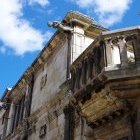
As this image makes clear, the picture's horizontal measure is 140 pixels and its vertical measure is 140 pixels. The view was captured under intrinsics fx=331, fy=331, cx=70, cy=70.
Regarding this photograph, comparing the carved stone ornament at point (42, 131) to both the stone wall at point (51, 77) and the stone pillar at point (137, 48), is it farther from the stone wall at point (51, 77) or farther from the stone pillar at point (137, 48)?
the stone pillar at point (137, 48)

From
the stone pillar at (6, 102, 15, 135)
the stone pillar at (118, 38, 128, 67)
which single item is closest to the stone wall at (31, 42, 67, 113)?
the stone pillar at (6, 102, 15, 135)

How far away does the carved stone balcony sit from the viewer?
25.0 ft

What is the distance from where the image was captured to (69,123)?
10.5m

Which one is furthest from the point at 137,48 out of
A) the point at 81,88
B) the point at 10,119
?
the point at 10,119

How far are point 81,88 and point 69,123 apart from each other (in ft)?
6.92

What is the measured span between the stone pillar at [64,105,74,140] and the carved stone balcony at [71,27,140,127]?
1450 millimetres

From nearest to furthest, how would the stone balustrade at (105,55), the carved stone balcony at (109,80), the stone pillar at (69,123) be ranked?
the carved stone balcony at (109,80) < the stone balustrade at (105,55) < the stone pillar at (69,123)

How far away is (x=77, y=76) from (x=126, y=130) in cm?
271

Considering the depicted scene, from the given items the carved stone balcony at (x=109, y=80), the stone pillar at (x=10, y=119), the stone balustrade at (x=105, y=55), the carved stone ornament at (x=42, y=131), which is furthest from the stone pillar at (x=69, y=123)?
the stone pillar at (x=10, y=119)

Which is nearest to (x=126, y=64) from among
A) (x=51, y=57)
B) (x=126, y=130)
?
(x=126, y=130)

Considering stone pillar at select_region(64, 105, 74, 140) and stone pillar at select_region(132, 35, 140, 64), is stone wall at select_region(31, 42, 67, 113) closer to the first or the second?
stone pillar at select_region(64, 105, 74, 140)

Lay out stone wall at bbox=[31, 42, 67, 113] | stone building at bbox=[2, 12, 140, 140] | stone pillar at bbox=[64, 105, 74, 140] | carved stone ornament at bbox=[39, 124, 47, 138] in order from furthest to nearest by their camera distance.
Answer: stone wall at bbox=[31, 42, 67, 113], carved stone ornament at bbox=[39, 124, 47, 138], stone pillar at bbox=[64, 105, 74, 140], stone building at bbox=[2, 12, 140, 140]

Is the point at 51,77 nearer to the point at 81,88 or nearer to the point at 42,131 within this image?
the point at 42,131

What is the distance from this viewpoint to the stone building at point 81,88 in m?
7.73
